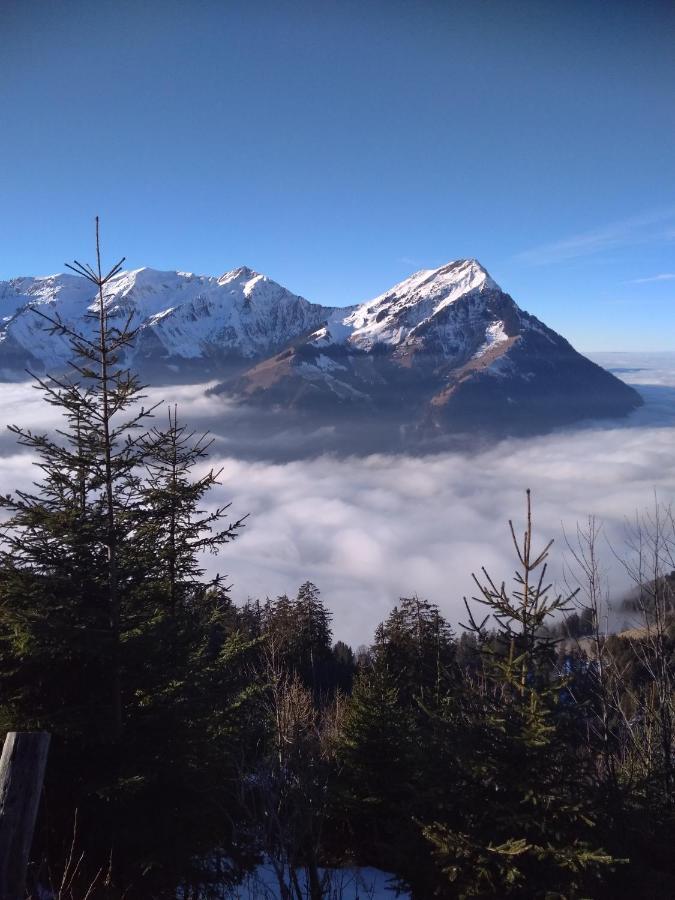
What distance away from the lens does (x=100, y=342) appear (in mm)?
8703

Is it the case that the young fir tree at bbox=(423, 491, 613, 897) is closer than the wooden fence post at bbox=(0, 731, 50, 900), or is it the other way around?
the wooden fence post at bbox=(0, 731, 50, 900)

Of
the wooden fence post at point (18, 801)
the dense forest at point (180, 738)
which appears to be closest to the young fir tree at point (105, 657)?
the dense forest at point (180, 738)

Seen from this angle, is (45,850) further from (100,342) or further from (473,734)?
(100,342)

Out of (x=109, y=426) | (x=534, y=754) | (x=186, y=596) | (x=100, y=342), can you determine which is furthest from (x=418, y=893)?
(x=100, y=342)

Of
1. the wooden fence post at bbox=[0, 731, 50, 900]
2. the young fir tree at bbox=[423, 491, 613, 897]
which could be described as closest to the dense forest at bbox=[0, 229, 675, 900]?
the young fir tree at bbox=[423, 491, 613, 897]

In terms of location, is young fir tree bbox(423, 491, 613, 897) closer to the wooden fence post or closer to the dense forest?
the dense forest

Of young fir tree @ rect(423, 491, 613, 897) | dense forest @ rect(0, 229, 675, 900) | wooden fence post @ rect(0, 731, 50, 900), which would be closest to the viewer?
wooden fence post @ rect(0, 731, 50, 900)

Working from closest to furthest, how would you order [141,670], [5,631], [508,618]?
[508,618] < [5,631] < [141,670]

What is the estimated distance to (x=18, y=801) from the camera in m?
3.76

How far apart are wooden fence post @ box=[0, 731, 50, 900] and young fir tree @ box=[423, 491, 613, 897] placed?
490 centimetres

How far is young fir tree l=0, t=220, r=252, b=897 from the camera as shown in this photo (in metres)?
7.52

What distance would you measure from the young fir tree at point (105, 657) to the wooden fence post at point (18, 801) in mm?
3646

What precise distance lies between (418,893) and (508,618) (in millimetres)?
4186

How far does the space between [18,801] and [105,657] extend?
4603 mm
